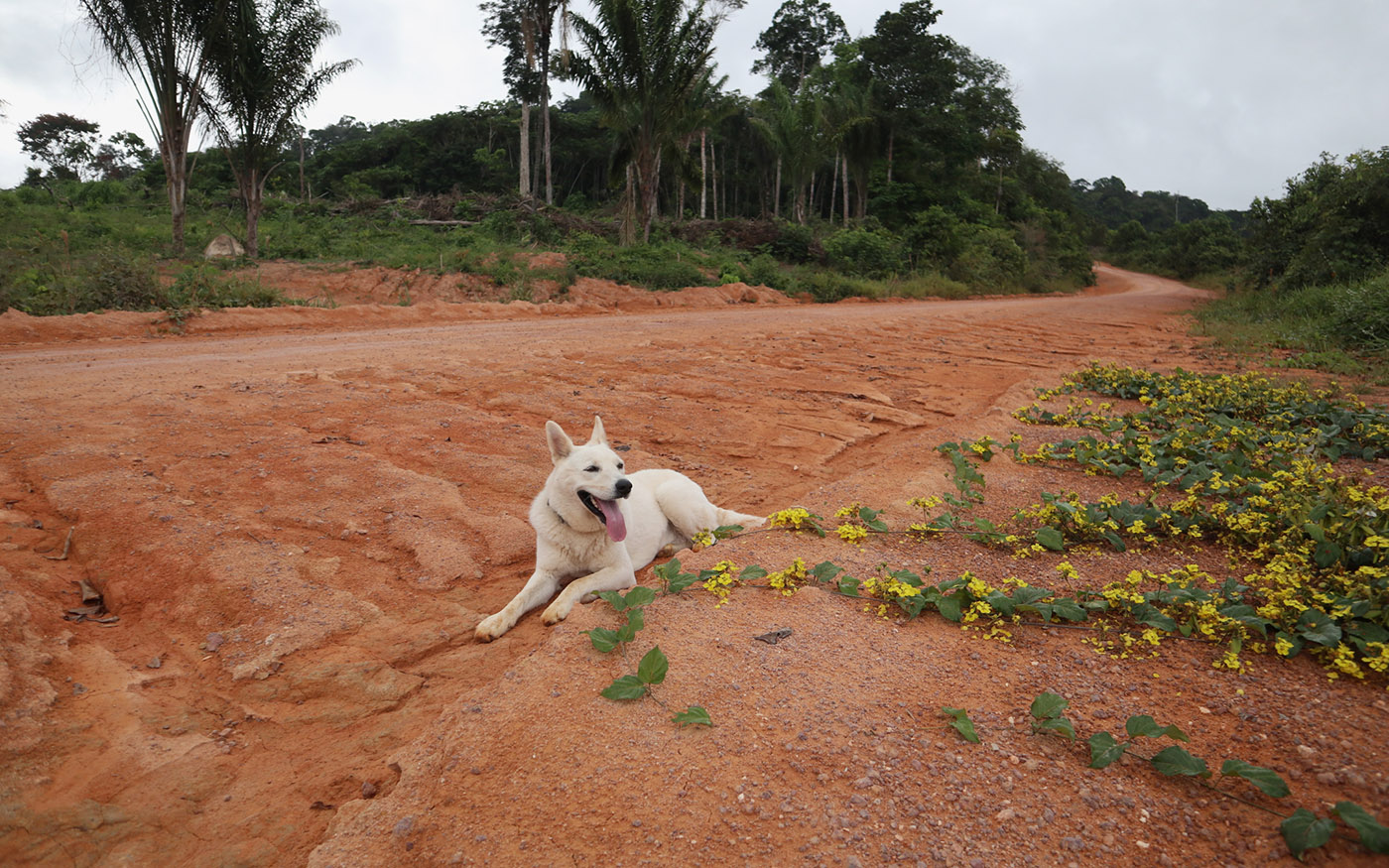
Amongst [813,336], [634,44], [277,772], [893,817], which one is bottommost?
[277,772]

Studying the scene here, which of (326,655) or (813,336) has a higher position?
(813,336)

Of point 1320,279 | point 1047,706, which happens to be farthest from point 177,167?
point 1320,279

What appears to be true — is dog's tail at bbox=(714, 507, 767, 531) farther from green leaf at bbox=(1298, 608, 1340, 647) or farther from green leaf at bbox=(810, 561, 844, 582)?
green leaf at bbox=(1298, 608, 1340, 647)

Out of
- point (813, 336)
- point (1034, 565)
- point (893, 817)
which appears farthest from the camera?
point (813, 336)

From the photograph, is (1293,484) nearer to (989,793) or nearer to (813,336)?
(989,793)

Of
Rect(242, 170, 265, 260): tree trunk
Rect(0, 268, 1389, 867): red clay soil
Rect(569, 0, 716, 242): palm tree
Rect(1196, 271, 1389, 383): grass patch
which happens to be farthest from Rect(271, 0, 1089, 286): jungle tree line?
Rect(0, 268, 1389, 867): red clay soil

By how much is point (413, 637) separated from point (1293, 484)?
14.3 feet

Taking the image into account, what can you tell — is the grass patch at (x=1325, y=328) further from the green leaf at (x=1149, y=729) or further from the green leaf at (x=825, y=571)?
the green leaf at (x=1149, y=729)

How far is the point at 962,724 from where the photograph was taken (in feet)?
6.79

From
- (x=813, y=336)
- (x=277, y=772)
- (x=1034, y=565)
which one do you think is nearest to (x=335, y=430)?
(x=277, y=772)

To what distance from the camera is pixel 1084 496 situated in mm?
4172

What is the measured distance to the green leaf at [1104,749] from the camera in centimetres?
188

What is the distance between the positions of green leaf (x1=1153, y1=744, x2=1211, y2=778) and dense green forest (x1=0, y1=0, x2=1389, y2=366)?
10.9m

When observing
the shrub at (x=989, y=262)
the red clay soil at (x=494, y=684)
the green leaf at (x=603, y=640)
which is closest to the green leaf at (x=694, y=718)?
the red clay soil at (x=494, y=684)
